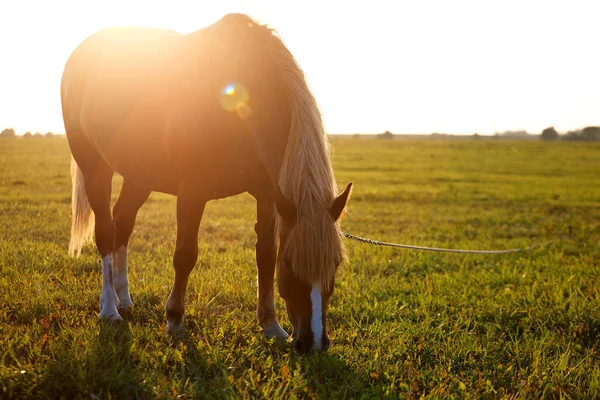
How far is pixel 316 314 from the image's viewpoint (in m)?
2.99

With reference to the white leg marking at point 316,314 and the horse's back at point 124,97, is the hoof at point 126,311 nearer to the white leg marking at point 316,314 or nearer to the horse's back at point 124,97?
the horse's back at point 124,97

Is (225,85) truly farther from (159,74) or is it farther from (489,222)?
(489,222)

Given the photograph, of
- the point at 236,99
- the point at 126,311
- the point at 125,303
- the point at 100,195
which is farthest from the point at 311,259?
the point at 100,195

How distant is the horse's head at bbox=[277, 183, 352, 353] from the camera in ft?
9.72

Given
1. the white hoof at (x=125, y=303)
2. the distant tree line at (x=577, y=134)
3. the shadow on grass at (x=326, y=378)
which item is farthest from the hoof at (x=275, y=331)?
the distant tree line at (x=577, y=134)

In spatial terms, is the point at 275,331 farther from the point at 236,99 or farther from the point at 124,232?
the point at 124,232

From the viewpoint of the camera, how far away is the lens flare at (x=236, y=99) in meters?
3.45

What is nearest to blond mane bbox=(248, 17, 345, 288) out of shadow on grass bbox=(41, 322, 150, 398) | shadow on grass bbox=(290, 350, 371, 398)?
shadow on grass bbox=(290, 350, 371, 398)

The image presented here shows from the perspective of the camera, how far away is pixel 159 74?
411 centimetres

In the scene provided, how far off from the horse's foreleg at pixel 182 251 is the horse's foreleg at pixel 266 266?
19.8 inches

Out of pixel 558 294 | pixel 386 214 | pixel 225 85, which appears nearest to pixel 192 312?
pixel 225 85

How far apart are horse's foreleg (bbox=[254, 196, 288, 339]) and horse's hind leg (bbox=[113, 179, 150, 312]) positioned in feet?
4.14

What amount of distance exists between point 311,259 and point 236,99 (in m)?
1.35

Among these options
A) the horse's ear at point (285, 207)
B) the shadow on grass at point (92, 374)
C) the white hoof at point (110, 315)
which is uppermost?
the horse's ear at point (285, 207)
